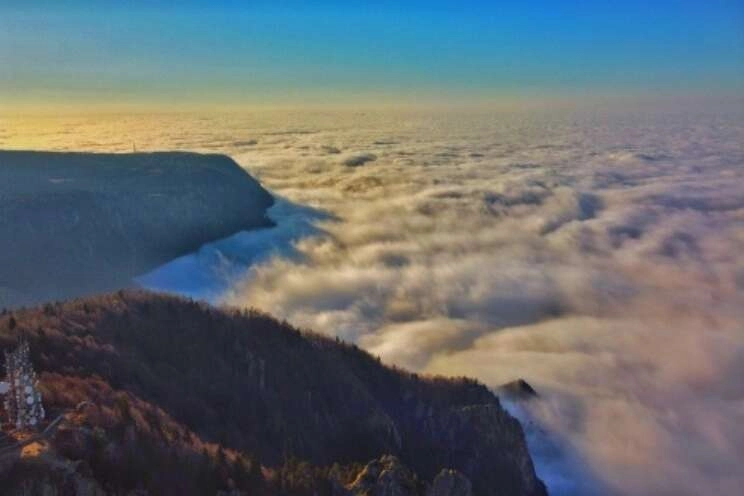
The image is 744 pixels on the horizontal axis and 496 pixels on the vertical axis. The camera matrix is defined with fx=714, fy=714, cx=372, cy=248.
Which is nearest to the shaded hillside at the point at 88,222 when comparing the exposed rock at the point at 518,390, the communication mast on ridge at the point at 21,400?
the exposed rock at the point at 518,390

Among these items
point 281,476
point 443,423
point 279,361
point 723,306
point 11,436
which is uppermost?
point 11,436

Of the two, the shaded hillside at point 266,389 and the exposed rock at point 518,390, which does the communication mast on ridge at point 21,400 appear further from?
the exposed rock at point 518,390

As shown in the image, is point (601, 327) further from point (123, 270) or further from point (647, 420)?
point (123, 270)

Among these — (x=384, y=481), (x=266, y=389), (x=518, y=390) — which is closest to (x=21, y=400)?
(x=384, y=481)

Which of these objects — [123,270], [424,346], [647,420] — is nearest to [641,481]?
[647,420]

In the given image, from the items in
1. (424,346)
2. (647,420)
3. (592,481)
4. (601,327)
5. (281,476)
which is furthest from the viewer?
(601,327)
